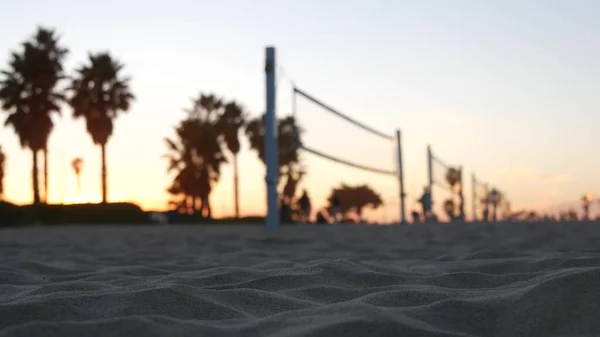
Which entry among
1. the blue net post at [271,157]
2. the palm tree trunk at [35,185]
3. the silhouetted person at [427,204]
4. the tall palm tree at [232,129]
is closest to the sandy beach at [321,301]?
the blue net post at [271,157]

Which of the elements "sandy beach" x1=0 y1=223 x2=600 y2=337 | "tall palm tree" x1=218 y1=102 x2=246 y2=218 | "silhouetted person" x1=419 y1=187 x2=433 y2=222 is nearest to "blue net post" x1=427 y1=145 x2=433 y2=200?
"silhouetted person" x1=419 y1=187 x2=433 y2=222

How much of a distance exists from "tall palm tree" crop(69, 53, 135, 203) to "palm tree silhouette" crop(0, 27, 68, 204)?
6.92 ft

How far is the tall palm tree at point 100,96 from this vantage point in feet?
105

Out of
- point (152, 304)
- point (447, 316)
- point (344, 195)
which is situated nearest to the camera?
point (447, 316)

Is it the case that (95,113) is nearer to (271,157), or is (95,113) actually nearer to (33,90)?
(33,90)

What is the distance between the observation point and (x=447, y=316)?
73.6 inches

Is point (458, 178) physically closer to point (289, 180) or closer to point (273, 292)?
point (273, 292)

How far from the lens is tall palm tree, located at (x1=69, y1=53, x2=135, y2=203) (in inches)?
1259

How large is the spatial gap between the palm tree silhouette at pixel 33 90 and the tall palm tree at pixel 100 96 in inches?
83.0

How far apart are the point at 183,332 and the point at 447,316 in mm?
614

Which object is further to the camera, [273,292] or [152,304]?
[273,292]

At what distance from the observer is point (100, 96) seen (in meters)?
32.4

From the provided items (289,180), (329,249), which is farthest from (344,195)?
(329,249)

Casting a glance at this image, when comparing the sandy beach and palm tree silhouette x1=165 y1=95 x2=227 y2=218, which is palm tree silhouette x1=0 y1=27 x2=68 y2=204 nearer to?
palm tree silhouette x1=165 y1=95 x2=227 y2=218
